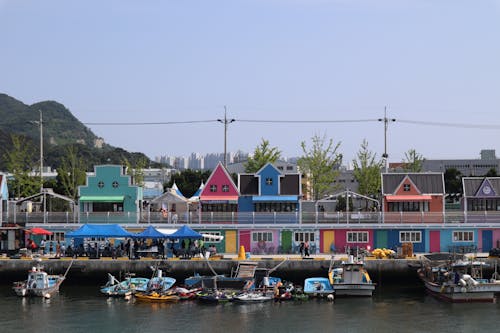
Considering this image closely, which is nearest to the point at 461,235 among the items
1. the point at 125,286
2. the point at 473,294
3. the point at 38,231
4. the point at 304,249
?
the point at 304,249

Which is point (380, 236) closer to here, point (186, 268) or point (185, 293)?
point (186, 268)

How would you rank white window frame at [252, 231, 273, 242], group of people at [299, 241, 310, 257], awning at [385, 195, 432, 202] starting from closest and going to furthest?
group of people at [299, 241, 310, 257], white window frame at [252, 231, 273, 242], awning at [385, 195, 432, 202]

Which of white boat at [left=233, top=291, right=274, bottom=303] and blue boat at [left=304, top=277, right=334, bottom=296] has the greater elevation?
blue boat at [left=304, top=277, right=334, bottom=296]

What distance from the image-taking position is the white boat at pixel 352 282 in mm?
52219

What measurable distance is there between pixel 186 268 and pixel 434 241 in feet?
71.1

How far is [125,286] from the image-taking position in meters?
53.3

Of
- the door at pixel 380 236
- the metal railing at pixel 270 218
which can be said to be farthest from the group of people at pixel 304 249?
the door at pixel 380 236

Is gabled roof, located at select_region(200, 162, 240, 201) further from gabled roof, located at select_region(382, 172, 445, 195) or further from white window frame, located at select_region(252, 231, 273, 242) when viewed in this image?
gabled roof, located at select_region(382, 172, 445, 195)

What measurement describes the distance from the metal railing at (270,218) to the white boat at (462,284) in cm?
1121

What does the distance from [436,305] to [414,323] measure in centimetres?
680

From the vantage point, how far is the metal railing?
65.6m

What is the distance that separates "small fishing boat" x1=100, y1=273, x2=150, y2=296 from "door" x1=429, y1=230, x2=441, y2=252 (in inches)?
980

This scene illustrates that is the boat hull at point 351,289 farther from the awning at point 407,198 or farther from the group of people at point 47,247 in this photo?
the group of people at point 47,247

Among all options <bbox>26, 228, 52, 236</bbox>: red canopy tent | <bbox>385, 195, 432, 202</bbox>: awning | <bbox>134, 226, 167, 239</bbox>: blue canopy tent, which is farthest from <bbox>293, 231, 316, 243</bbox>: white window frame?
<bbox>26, 228, 52, 236</bbox>: red canopy tent
